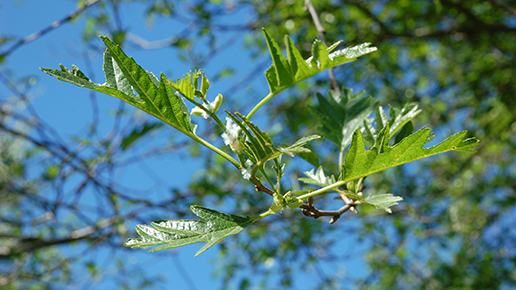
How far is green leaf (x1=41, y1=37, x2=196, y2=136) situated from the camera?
597mm

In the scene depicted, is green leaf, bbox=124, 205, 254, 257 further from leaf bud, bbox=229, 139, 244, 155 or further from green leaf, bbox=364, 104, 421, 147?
green leaf, bbox=364, 104, 421, 147

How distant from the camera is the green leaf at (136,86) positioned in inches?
23.5

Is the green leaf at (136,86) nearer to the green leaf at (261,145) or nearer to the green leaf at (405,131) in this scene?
the green leaf at (261,145)

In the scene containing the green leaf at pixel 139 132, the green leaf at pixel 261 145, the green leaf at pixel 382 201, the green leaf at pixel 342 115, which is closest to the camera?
the green leaf at pixel 261 145

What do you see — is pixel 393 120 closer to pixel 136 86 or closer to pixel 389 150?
pixel 389 150

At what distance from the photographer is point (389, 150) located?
64 cm

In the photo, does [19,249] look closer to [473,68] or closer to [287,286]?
[287,286]

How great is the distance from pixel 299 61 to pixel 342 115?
1.33ft

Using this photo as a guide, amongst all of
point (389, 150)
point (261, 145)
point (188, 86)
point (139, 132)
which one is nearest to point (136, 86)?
point (188, 86)

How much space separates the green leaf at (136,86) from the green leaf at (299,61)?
17 cm

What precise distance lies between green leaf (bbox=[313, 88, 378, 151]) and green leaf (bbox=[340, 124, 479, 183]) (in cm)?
32

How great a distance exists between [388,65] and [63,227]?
119 inches

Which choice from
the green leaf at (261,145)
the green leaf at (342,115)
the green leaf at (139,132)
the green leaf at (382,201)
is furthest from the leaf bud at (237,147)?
the green leaf at (139,132)

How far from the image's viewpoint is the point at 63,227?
306 cm
